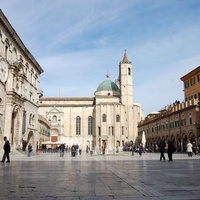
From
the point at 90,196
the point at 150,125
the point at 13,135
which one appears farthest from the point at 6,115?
the point at 150,125

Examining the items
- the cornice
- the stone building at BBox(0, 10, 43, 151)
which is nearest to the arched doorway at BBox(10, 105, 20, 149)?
the stone building at BBox(0, 10, 43, 151)

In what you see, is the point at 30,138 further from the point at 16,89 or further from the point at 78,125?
the point at 78,125

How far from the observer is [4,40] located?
2939 cm

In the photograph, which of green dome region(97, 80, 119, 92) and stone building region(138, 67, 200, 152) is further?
green dome region(97, 80, 119, 92)

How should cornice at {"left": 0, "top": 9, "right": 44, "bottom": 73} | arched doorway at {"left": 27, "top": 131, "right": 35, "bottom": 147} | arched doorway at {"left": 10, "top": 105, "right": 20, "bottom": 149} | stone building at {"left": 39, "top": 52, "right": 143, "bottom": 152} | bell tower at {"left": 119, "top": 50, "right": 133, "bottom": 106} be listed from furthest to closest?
bell tower at {"left": 119, "top": 50, "right": 133, "bottom": 106}
stone building at {"left": 39, "top": 52, "right": 143, "bottom": 152}
arched doorway at {"left": 27, "top": 131, "right": 35, "bottom": 147}
arched doorway at {"left": 10, "top": 105, "right": 20, "bottom": 149}
cornice at {"left": 0, "top": 9, "right": 44, "bottom": 73}

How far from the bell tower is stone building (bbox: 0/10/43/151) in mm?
38625

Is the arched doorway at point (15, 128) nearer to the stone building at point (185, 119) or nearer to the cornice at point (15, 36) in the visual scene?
the cornice at point (15, 36)

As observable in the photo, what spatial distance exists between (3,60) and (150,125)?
41.5 metres

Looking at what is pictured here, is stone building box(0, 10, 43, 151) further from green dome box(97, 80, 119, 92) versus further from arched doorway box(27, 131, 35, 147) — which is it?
green dome box(97, 80, 119, 92)

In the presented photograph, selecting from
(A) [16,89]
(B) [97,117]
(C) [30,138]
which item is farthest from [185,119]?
(B) [97,117]

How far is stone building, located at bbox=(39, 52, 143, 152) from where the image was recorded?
75438mm

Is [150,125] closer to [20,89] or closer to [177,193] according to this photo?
[20,89]

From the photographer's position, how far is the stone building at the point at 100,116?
75.4 meters

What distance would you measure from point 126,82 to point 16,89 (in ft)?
160
